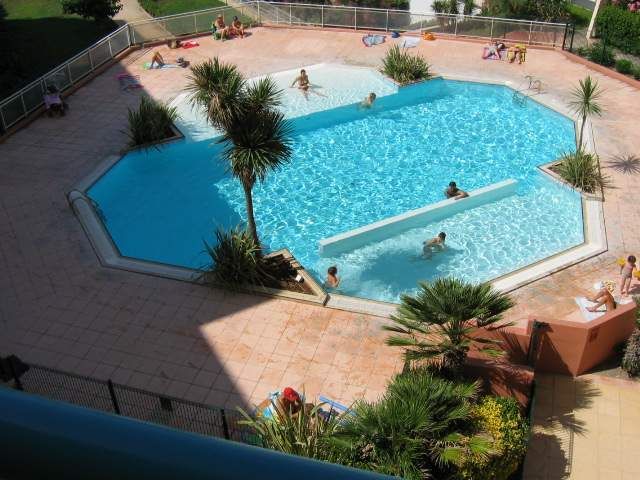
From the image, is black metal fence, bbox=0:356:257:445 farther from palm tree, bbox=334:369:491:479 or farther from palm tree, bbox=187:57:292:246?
palm tree, bbox=187:57:292:246

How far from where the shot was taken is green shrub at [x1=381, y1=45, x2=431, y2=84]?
2514 centimetres

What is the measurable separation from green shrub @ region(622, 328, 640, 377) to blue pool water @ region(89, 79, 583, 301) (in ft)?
12.8

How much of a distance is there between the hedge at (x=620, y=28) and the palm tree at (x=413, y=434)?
2284 cm

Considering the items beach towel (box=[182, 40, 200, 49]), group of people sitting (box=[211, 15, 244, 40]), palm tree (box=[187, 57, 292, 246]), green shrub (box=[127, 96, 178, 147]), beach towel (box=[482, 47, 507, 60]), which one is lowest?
green shrub (box=[127, 96, 178, 147])

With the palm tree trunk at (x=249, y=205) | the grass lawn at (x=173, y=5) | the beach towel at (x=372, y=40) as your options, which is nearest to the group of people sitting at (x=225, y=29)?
the beach towel at (x=372, y=40)

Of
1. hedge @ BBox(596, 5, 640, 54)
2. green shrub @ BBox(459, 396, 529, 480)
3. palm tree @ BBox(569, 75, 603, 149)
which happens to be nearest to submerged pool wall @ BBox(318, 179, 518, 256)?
palm tree @ BBox(569, 75, 603, 149)

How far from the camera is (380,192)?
20062 millimetres

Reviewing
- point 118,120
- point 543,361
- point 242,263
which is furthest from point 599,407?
point 118,120

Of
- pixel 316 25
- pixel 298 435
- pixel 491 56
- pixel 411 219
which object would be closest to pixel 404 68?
pixel 491 56

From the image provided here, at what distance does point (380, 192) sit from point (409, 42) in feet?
35.1

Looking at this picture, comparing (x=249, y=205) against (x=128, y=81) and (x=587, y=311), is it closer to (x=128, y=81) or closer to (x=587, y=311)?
(x=587, y=311)

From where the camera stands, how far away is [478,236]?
18.0 m

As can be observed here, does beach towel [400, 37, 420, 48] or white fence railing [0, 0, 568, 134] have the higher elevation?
white fence railing [0, 0, 568, 134]

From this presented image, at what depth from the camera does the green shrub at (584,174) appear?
18797 millimetres
